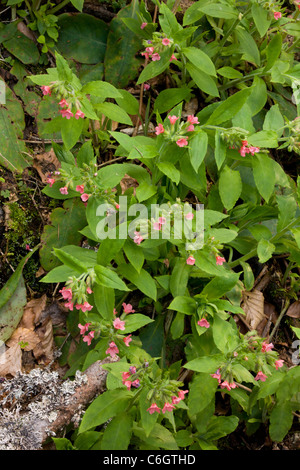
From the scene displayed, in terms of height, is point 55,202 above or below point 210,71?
below

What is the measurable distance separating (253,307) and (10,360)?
1721mm

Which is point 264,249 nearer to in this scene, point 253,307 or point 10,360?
point 253,307

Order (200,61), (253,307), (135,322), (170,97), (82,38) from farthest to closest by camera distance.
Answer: (82,38) < (253,307) < (170,97) < (200,61) < (135,322)

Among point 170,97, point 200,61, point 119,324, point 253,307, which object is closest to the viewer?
point 119,324

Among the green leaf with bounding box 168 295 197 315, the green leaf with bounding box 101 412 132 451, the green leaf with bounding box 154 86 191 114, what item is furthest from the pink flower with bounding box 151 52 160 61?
the green leaf with bounding box 101 412 132 451

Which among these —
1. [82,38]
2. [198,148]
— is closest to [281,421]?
[198,148]

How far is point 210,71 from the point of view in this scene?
2.87 m

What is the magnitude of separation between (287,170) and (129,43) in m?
1.60

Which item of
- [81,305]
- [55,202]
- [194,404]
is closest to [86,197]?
[81,305]

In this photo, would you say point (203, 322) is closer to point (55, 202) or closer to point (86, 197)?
point (86, 197)

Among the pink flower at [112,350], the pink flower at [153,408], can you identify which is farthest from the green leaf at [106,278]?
the pink flower at [153,408]

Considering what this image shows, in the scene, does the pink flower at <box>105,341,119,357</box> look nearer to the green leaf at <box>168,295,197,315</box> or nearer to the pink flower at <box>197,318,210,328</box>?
the green leaf at <box>168,295,197,315</box>

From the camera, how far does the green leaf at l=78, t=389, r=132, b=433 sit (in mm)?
2336

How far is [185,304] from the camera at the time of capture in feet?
8.58
